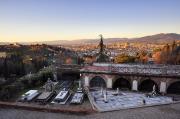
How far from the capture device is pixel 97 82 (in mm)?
20750

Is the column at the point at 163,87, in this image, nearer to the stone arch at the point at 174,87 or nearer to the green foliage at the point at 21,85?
the stone arch at the point at 174,87

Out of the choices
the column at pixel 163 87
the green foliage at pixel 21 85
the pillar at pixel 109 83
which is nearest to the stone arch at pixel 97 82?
the pillar at pixel 109 83

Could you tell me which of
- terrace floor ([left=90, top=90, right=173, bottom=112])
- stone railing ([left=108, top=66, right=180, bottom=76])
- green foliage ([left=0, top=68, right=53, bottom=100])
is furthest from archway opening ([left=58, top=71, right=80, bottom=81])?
terrace floor ([left=90, top=90, right=173, bottom=112])

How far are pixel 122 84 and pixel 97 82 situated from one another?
2.70 m

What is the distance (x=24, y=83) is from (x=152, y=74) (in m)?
14.8

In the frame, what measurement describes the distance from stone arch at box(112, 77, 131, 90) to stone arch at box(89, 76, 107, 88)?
111 cm

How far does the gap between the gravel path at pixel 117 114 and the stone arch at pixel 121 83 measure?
24.7ft

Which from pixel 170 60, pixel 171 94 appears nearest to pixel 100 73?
pixel 171 94

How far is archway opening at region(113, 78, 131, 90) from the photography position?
20.2 meters

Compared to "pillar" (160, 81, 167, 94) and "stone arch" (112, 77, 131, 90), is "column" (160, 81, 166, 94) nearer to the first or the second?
"pillar" (160, 81, 167, 94)

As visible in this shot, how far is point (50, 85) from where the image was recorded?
68.9 feet

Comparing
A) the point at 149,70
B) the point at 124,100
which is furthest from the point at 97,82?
the point at 149,70

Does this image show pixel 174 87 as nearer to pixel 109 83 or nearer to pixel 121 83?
pixel 121 83

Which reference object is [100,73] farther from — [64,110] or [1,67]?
[1,67]
